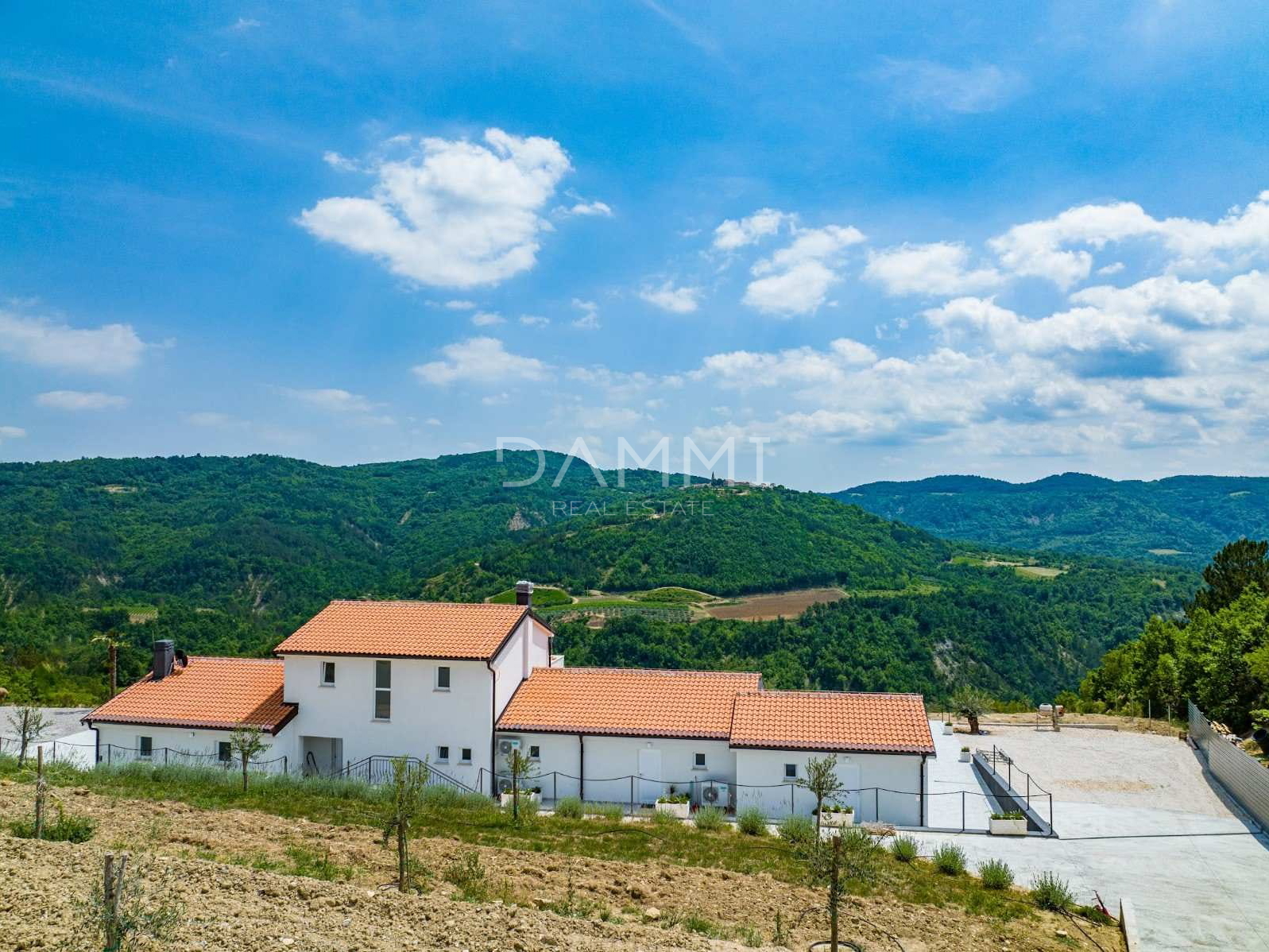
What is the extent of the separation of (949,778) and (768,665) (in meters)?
42.3

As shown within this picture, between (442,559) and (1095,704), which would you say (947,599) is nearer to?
(1095,704)

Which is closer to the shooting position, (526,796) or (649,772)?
(526,796)

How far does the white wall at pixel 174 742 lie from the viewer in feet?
76.8

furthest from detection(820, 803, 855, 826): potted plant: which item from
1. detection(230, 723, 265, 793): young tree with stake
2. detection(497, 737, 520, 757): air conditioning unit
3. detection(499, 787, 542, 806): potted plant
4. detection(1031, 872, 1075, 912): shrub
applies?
detection(230, 723, 265, 793): young tree with stake

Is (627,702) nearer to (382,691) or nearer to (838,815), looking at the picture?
(838,815)

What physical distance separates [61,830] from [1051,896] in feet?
48.0

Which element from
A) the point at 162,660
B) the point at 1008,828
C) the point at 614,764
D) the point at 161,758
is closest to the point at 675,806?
the point at 614,764

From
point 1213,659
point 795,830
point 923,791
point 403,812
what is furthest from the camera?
point 1213,659

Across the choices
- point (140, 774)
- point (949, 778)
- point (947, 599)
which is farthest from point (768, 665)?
point (140, 774)

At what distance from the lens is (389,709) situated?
77.0 feet

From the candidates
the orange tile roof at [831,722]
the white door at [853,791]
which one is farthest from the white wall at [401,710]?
the white door at [853,791]

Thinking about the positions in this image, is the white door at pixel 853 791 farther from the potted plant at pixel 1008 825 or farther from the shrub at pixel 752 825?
the shrub at pixel 752 825

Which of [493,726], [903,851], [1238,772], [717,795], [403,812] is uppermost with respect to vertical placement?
[403,812]

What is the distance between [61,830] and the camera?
12.2 m
